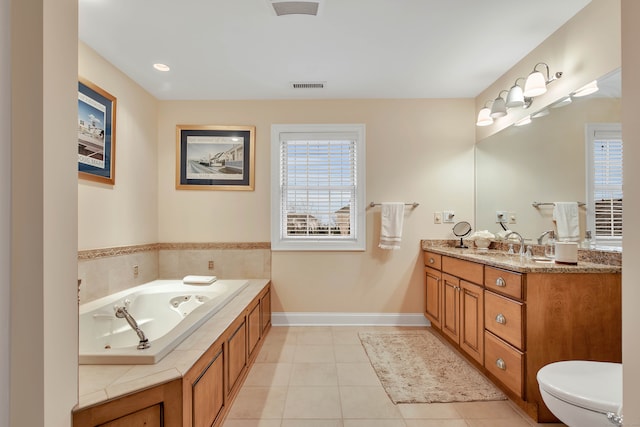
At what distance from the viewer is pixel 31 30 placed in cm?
65

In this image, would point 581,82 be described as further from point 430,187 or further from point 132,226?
point 132,226

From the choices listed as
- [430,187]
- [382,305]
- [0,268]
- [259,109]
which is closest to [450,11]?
[430,187]

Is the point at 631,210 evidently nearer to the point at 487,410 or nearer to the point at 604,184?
the point at 604,184

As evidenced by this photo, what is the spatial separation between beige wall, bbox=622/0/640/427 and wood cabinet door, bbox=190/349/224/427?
1.42 metres

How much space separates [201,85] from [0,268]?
266 cm

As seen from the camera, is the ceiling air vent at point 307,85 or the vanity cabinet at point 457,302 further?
the ceiling air vent at point 307,85

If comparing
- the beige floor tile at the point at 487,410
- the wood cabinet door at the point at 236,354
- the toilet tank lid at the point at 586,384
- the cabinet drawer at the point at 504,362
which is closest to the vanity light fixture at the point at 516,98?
the cabinet drawer at the point at 504,362

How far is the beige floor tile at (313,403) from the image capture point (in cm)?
177

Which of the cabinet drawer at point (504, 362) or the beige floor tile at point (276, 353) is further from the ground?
the cabinet drawer at point (504, 362)

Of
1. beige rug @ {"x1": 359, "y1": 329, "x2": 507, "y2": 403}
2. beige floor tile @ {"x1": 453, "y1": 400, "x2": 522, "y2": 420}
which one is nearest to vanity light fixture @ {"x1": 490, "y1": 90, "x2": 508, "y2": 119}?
beige rug @ {"x1": 359, "y1": 329, "x2": 507, "y2": 403}

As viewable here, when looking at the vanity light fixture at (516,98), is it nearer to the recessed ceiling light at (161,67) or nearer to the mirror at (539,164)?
the mirror at (539,164)

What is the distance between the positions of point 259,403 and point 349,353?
929 millimetres

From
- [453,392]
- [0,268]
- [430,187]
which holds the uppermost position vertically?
[430,187]

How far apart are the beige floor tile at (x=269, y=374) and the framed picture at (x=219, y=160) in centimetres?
172
